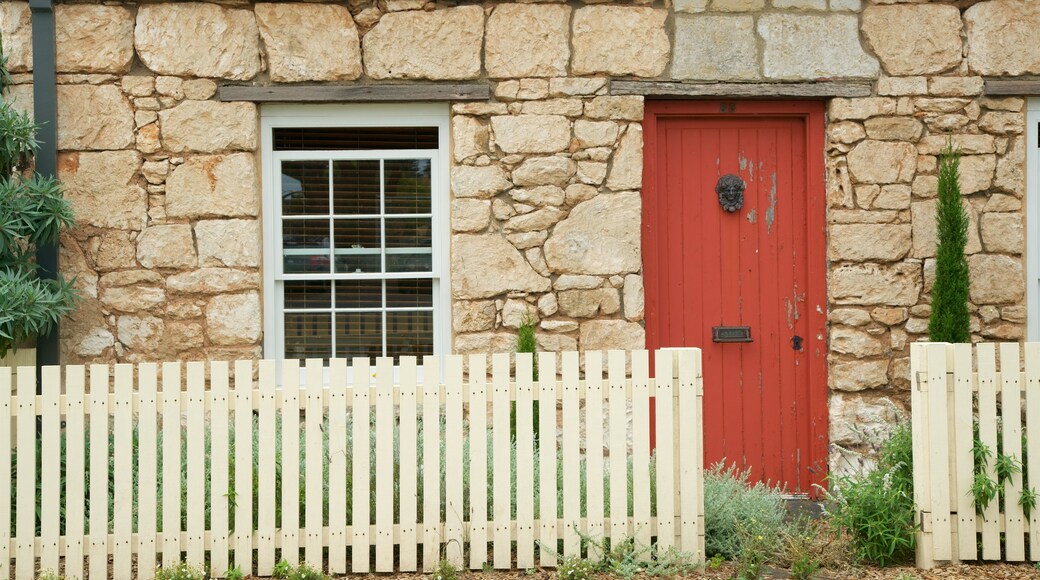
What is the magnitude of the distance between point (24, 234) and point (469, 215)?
2662 mm

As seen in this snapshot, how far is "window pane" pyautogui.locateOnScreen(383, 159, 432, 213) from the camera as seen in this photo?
22.5ft

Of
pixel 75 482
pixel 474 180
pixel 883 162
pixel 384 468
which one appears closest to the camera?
pixel 75 482

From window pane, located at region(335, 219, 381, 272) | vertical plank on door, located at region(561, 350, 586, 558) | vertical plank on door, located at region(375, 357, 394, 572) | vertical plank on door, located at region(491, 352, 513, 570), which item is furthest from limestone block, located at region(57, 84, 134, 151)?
vertical plank on door, located at region(561, 350, 586, 558)

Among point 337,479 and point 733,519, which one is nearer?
point 337,479

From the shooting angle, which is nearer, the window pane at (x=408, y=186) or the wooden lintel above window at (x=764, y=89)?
the wooden lintel above window at (x=764, y=89)

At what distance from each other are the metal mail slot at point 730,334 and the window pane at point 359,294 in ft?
7.36

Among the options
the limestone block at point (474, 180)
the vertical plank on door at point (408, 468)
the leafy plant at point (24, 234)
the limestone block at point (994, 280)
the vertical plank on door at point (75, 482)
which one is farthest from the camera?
the limestone block at point (994, 280)

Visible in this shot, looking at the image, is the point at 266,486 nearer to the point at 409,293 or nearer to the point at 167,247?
the point at 409,293

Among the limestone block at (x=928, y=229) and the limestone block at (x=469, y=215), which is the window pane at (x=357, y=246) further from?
the limestone block at (x=928, y=229)

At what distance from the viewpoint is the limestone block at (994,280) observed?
6.76 metres

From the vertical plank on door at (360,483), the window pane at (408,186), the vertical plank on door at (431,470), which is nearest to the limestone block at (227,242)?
the window pane at (408,186)

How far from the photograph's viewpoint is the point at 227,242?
21.7ft

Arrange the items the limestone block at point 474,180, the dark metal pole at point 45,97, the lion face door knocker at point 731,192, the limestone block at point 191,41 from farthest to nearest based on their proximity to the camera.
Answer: the lion face door knocker at point 731,192 < the limestone block at point 474,180 < the limestone block at point 191,41 < the dark metal pole at point 45,97

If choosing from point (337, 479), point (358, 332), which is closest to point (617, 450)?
point (337, 479)
